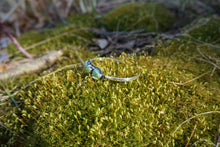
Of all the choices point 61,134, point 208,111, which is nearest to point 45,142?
point 61,134

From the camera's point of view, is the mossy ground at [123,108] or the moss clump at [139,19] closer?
the mossy ground at [123,108]

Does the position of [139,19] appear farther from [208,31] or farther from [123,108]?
[123,108]

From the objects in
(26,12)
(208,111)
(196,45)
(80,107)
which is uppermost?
(26,12)

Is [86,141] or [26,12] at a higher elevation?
[26,12]

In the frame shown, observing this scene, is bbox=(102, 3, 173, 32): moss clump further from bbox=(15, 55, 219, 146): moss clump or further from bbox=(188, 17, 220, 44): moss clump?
bbox=(15, 55, 219, 146): moss clump

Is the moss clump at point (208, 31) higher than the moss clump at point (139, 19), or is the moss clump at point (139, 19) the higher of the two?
the moss clump at point (139, 19)

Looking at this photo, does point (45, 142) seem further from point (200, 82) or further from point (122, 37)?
point (122, 37)

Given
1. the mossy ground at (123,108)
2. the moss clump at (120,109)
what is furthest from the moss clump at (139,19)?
the moss clump at (120,109)

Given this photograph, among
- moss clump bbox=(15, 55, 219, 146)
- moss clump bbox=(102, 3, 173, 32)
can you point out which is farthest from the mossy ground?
moss clump bbox=(102, 3, 173, 32)

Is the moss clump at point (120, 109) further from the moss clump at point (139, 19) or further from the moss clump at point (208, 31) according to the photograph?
the moss clump at point (139, 19)
